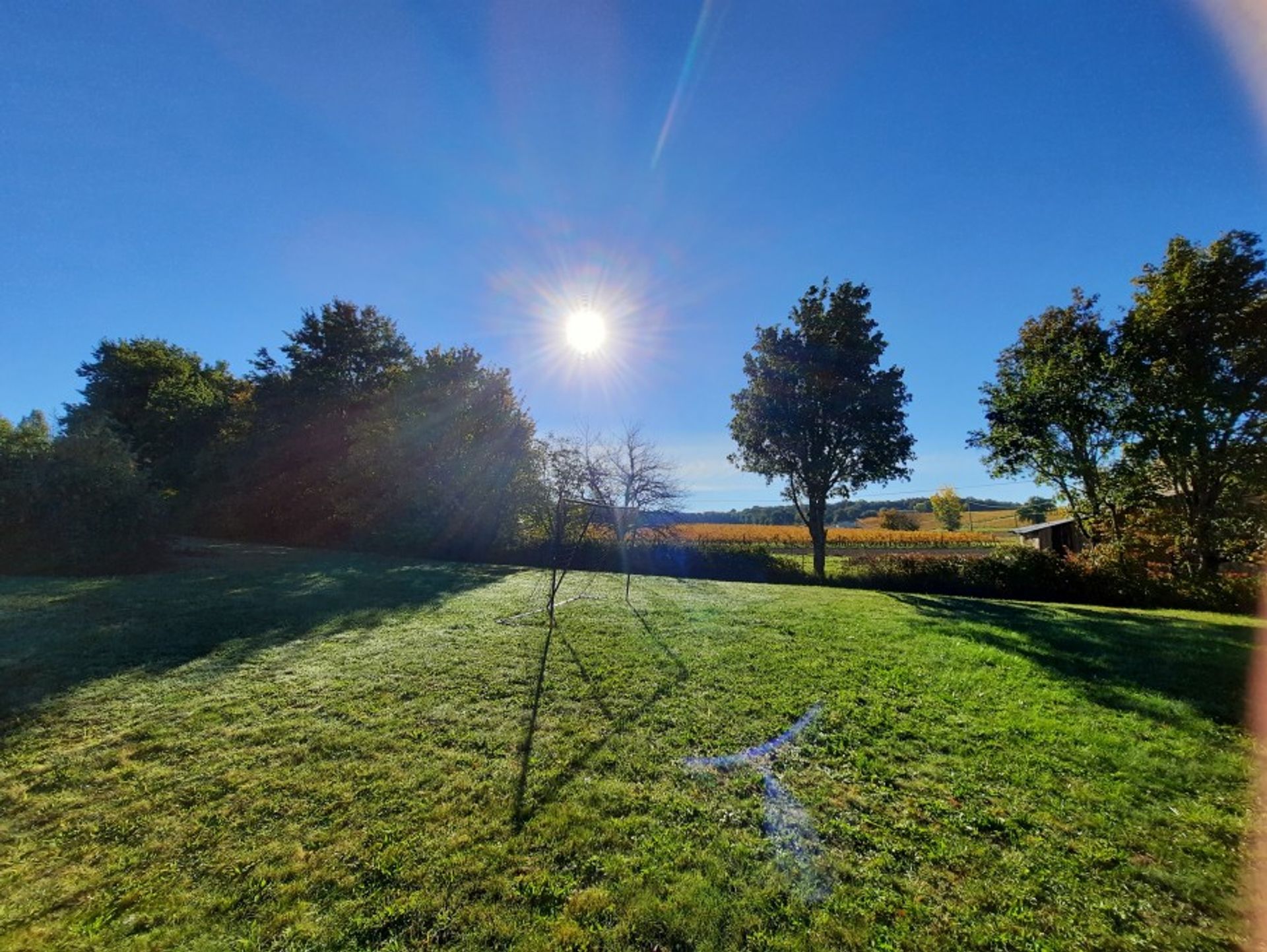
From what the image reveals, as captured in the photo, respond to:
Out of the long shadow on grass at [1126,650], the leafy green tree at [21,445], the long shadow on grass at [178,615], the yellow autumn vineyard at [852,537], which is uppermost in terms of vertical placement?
the leafy green tree at [21,445]

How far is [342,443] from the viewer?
927 inches

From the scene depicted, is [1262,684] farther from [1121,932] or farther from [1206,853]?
[1121,932]

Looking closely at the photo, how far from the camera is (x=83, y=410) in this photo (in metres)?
27.4

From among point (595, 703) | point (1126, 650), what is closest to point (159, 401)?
point (595, 703)

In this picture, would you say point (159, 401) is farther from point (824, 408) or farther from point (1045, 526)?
point (1045, 526)

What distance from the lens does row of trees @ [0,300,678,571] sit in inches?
810

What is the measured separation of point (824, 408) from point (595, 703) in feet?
51.0

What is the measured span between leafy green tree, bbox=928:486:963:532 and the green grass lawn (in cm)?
6819

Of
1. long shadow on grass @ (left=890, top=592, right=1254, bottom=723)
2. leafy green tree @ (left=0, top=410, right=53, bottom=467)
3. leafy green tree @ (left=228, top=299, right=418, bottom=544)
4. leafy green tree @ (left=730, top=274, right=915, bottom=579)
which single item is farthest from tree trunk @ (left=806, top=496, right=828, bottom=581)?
leafy green tree @ (left=0, top=410, right=53, bottom=467)

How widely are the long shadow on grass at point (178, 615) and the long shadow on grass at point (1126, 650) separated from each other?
10.8m

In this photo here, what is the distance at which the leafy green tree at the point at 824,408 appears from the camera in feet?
56.5

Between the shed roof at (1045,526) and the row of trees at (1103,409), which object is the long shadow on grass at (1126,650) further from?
the shed roof at (1045,526)

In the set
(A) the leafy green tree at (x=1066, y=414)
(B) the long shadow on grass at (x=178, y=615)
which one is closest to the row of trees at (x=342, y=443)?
(B) the long shadow on grass at (x=178, y=615)

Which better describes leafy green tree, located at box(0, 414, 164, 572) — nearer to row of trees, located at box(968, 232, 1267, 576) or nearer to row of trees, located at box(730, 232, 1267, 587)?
row of trees, located at box(730, 232, 1267, 587)
